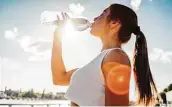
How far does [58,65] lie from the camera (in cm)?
105

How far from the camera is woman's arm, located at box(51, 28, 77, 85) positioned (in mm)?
1030

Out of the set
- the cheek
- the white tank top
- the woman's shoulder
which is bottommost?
the white tank top

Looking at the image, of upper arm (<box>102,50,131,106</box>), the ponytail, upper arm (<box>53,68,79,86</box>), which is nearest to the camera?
upper arm (<box>102,50,131,106</box>)

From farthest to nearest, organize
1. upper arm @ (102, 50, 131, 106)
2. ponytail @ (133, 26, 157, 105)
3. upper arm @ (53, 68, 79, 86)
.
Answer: upper arm @ (53, 68, 79, 86)
ponytail @ (133, 26, 157, 105)
upper arm @ (102, 50, 131, 106)

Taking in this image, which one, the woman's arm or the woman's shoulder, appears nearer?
the woman's shoulder

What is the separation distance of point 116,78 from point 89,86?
94 mm

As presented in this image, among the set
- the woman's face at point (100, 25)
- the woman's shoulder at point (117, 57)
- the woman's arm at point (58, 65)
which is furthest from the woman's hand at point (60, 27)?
the woman's shoulder at point (117, 57)

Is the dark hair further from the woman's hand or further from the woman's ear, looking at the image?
the woman's hand

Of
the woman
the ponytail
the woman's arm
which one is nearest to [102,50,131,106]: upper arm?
A: the woman

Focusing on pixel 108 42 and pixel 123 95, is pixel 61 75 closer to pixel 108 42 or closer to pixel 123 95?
pixel 108 42

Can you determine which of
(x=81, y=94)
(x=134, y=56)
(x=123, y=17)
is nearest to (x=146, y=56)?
(x=134, y=56)

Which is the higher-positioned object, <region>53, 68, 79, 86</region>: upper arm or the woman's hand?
the woman's hand

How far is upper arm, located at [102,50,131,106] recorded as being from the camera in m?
0.81

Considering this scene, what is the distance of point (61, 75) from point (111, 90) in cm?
29
